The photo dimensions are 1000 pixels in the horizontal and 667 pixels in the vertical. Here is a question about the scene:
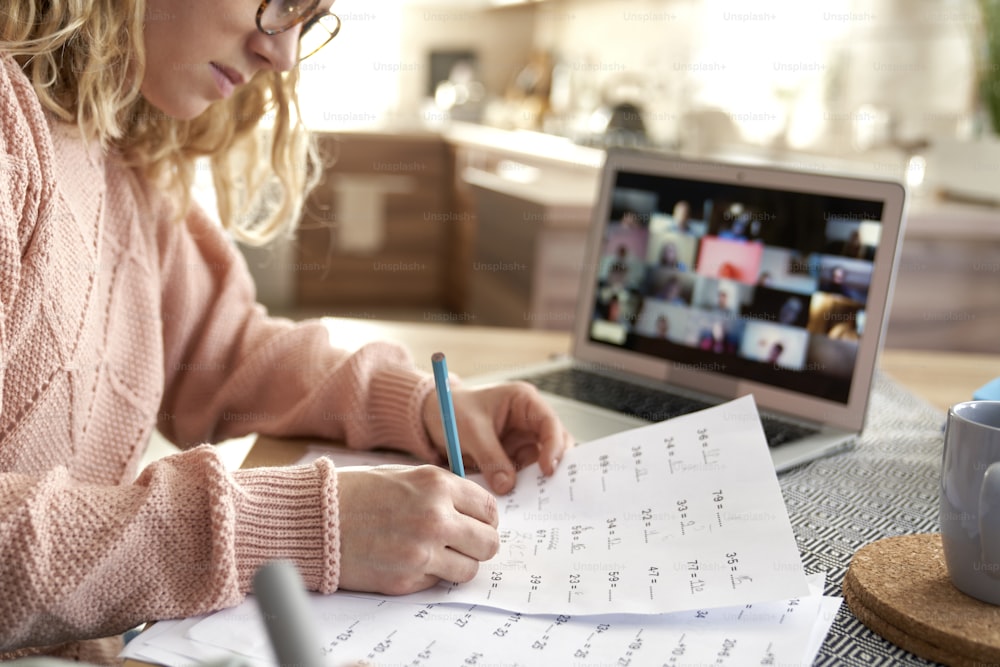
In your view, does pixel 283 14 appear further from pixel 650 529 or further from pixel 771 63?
pixel 771 63

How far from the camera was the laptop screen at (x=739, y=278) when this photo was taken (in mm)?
960

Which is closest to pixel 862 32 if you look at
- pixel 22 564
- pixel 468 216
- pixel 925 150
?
pixel 925 150

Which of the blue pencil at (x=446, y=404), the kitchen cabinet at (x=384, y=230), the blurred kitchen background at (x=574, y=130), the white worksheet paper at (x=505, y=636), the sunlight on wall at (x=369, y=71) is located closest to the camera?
the white worksheet paper at (x=505, y=636)

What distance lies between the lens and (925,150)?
2.22 meters

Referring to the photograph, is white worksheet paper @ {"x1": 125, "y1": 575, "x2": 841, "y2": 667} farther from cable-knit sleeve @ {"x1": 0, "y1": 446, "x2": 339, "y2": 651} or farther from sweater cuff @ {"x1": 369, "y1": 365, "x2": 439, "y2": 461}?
sweater cuff @ {"x1": 369, "y1": 365, "x2": 439, "y2": 461}

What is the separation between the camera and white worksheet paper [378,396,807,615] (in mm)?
567

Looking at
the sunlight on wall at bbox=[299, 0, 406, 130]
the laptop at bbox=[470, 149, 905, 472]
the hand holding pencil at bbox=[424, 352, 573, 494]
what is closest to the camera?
the hand holding pencil at bbox=[424, 352, 573, 494]

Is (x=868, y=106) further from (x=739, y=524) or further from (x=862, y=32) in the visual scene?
(x=739, y=524)

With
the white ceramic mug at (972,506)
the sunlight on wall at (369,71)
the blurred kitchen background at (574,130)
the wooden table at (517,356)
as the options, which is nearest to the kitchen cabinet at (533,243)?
the blurred kitchen background at (574,130)

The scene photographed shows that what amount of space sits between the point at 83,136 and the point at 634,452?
523 millimetres

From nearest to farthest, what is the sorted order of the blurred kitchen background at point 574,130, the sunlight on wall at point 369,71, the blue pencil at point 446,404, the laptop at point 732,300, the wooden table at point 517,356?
1. the blue pencil at point 446,404
2. the laptop at point 732,300
3. the wooden table at point 517,356
4. the blurred kitchen background at point 574,130
5. the sunlight on wall at point 369,71

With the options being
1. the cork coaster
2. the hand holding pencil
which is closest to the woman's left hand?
the hand holding pencil

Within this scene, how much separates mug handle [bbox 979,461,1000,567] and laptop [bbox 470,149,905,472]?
0.29 meters

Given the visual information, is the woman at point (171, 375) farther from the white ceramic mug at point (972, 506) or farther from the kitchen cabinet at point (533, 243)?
the kitchen cabinet at point (533, 243)
